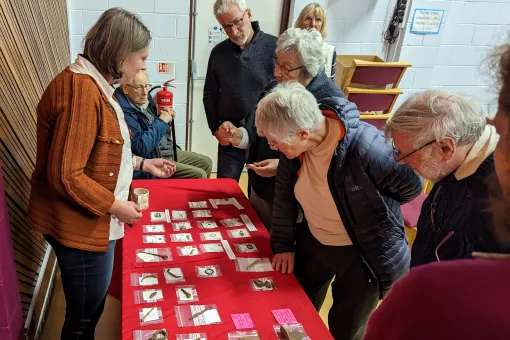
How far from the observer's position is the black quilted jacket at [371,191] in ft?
5.56

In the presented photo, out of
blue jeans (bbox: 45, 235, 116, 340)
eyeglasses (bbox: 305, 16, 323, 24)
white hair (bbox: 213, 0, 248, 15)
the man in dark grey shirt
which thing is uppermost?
white hair (bbox: 213, 0, 248, 15)

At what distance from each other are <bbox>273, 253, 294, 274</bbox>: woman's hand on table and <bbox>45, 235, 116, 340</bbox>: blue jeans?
678 millimetres

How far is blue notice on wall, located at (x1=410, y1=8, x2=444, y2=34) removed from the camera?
4.28 metres

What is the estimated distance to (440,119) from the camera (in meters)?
1.40

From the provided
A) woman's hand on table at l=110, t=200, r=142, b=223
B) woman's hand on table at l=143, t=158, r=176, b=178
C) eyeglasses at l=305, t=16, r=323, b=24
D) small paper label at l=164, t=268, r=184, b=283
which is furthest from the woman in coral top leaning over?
eyeglasses at l=305, t=16, r=323, b=24

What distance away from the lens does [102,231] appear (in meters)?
1.71

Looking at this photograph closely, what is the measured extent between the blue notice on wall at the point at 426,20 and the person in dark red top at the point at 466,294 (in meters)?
4.01

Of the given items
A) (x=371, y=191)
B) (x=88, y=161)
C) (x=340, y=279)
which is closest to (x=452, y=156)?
(x=371, y=191)

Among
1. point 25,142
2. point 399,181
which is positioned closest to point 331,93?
point 399,181

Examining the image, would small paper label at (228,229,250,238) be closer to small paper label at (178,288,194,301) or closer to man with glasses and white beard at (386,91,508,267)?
small paper label at (178,288,194,301)

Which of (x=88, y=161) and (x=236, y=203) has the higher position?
(x=88, y=161)

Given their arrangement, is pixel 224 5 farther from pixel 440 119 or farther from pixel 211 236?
pixel 440 119

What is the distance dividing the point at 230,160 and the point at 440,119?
188cm

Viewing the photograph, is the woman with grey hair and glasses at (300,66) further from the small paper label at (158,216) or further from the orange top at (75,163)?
the orange top at (75,163)
